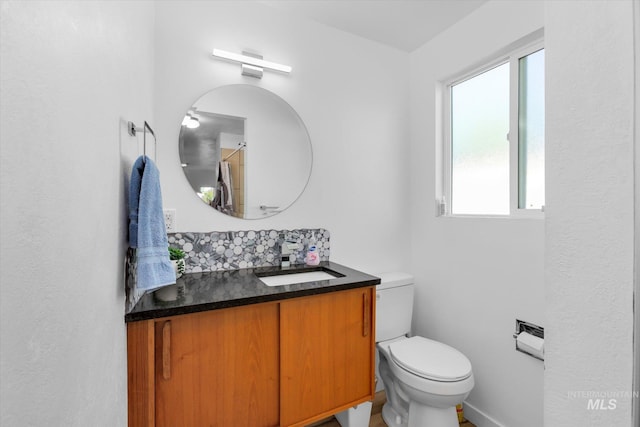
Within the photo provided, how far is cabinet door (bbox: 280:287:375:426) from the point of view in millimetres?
1277

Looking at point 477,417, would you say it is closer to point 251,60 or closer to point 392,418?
point 392,418

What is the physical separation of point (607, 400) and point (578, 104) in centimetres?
46

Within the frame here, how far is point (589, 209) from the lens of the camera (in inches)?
17.7

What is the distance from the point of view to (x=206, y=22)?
5.33 feet

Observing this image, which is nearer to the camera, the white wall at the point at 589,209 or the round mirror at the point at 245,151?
the white wall at the point at 589,209

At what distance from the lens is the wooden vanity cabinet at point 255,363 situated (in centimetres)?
106

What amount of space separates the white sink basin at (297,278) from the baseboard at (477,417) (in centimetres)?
120

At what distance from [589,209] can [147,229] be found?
43.6 inches

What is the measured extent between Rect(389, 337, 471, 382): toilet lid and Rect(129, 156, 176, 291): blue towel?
126cm

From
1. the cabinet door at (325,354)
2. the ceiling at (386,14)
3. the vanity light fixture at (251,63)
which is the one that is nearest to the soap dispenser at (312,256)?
the cabinet door at (325,354)

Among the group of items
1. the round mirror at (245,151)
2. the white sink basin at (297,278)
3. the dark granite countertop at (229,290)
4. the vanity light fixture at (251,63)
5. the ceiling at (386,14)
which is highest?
the ceiling at (386,14)

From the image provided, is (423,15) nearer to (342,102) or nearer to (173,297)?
(342,102)

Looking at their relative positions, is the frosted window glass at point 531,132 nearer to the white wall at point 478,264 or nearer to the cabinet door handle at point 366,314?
the white wall at point 478,264

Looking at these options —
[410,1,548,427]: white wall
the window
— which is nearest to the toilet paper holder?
[410,1,548,427]: white wall
